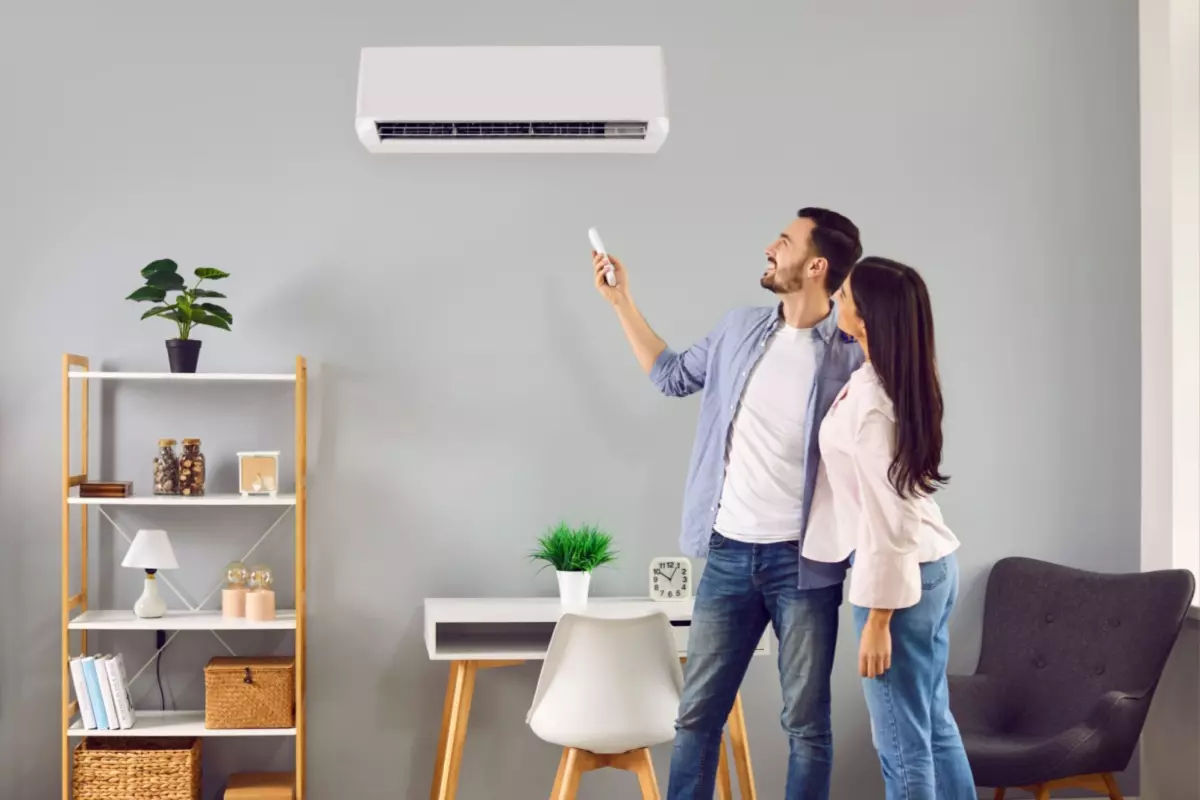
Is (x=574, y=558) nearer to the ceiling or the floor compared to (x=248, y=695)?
nearer to the ceiling

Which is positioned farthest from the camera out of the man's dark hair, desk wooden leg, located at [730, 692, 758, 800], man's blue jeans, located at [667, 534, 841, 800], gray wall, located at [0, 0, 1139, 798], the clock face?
gray wall, located at [0, 0, 1139, 798]

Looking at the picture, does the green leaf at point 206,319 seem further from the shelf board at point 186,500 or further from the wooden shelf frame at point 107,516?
the shelf board at point 186,500

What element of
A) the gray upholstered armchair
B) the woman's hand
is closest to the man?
the woman's hand

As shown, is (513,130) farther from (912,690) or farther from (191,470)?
(912,690)

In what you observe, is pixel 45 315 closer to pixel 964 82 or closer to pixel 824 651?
pixel 824 651

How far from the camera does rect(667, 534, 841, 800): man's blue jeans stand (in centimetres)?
251

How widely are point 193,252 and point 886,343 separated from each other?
91.3 inches

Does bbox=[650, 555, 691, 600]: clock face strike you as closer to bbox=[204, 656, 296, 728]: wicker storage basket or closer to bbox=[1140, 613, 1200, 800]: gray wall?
bbox=[204, 656, 296, 728]: wicker storage basket

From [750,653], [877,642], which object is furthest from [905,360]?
[750,653]

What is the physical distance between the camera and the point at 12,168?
3549 millimetres

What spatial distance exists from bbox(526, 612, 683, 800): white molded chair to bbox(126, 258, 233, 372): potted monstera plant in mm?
1425

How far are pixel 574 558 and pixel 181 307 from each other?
139cm

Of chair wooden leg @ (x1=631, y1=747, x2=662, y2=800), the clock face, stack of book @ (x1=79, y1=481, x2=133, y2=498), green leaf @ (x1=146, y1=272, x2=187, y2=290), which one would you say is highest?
green leaf @ (x1=146, y1=272, x2=187, y2=290)

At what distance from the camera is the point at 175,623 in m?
3.27
